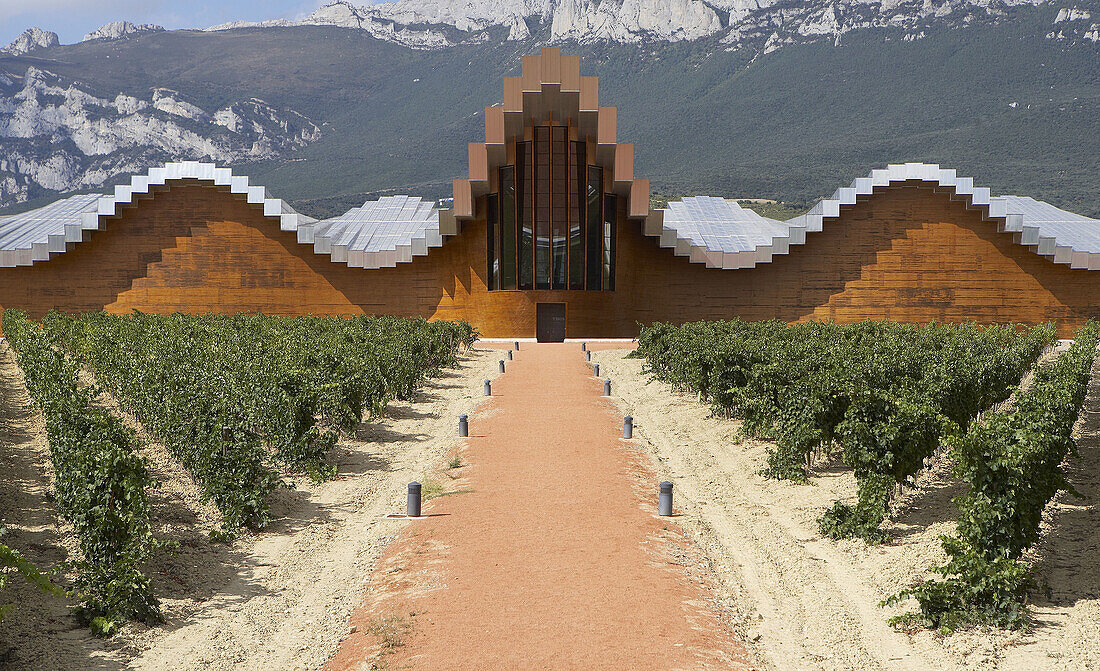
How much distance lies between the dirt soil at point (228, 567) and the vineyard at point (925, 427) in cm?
564

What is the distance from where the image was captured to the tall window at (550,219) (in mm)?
37031

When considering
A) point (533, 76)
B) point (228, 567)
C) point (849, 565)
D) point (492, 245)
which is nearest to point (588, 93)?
point (533, 76)

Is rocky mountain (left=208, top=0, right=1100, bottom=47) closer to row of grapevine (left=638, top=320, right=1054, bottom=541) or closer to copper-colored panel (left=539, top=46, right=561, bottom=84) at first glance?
copper-colored panel (left=539, top=46, right=561, bottom=84)

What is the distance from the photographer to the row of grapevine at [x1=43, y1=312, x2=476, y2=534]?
11.2m

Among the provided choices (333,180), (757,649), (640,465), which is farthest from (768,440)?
(333,180)

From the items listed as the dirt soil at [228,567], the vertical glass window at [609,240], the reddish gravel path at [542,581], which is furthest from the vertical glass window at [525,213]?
the reddish gravel path at [542,581]

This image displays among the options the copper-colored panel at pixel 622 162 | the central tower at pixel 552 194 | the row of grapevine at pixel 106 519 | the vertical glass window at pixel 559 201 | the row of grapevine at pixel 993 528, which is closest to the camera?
the row of grapevine at pixel 993 528

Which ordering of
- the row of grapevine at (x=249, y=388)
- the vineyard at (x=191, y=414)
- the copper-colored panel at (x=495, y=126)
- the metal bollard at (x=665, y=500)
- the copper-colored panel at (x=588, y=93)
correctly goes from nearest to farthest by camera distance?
the vineyard at (x=191, y=414) < the row of grapevine at (x=249, y=388) < the metal bollard at (x=665, y=500) < the copper-colored panel at (x=495, y=126) < the copper-colored panel at (x=588, y=93)

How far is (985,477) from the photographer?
26.7 feet

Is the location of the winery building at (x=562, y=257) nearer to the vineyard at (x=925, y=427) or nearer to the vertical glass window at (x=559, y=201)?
the vertical glass window at (x=559, y=201)

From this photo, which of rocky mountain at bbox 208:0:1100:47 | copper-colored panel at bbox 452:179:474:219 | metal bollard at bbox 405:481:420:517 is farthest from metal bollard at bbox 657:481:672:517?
rocky mountain at bbox 208:0:1100:47

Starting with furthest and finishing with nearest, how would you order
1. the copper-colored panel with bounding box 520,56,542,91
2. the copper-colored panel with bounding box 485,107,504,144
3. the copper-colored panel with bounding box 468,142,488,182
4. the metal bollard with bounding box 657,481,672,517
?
1. the copper-colored panel with bounding box 468,142,488,182
2. the copper-colored panel with bounding box 485,107,504,144
3. the copper-colored panel with bounding box 520,56,542,91
4. the metal bollard with bounding box 657,481,672,517

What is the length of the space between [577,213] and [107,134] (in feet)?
577

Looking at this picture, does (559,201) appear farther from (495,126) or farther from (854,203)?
(854,203)
